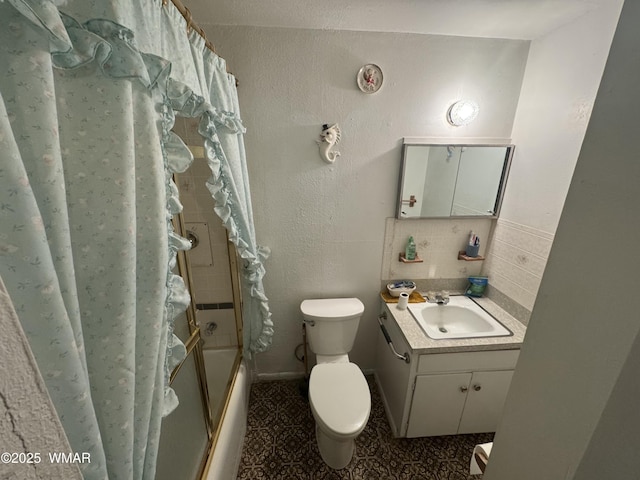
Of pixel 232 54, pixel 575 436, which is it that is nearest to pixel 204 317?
pixel 232 54

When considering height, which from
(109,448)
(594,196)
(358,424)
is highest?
(594,196)

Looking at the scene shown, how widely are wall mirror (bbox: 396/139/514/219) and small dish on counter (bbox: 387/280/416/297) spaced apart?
47cm

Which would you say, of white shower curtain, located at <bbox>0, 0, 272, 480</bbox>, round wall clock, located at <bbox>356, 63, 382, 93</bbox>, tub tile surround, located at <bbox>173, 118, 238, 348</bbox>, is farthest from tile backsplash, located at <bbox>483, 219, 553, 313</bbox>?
tub tile surround, located at <bbox>173, 118, 238, 348</bbox>

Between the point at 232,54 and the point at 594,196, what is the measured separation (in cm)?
156

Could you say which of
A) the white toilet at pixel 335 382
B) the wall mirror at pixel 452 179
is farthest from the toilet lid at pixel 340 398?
the wall mirror at pixel 452 179

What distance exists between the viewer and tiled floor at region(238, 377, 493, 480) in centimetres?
127

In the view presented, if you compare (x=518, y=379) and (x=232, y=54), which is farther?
(x=232, y=54)

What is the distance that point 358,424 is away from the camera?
3.68 ft

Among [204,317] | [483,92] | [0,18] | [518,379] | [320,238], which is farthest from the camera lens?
[204,317]

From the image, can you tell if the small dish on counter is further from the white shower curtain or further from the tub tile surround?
the white shower curtain

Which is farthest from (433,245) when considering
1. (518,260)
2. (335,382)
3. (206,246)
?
(206,246)

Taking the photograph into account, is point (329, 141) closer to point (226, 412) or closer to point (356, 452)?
point (226, 412)

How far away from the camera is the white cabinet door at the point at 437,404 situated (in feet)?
4.14

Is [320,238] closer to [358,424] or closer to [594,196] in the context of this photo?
[358,424]
